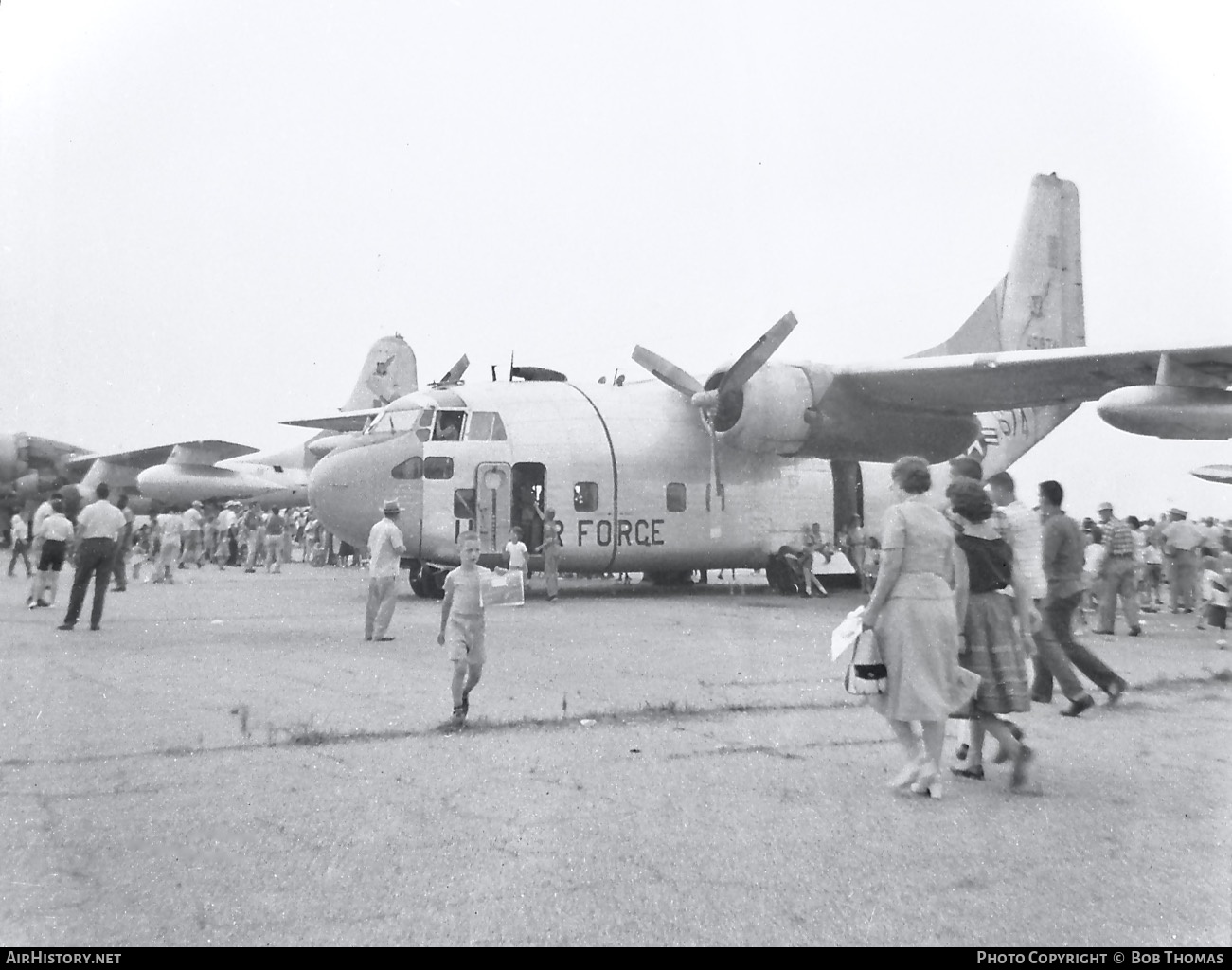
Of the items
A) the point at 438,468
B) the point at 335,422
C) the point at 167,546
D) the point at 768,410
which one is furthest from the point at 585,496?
the point at 335,422

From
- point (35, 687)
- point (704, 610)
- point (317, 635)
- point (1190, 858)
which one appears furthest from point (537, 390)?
point (1190, 858)

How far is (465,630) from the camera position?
6477 mm

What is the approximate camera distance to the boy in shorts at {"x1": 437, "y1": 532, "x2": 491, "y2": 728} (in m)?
6.39

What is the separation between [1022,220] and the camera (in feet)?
69.2

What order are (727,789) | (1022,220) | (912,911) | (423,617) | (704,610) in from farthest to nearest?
1. (1022,220)
2. (704,610)
3. (423,617)
4. (727,789)
5. (912,911)

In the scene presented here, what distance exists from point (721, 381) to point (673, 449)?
130cm

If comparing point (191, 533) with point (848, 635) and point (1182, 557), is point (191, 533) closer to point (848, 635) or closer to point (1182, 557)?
point (1182, 557)

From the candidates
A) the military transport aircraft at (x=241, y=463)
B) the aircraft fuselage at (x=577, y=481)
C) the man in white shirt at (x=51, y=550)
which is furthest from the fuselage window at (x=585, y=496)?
the military transport aircraft at (x=241, y=463)

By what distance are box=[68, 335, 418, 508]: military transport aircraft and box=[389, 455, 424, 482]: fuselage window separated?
43.5 feet

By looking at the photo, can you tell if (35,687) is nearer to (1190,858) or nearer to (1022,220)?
(1190,858)

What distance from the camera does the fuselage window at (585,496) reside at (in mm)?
15797

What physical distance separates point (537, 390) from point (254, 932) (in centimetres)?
1368

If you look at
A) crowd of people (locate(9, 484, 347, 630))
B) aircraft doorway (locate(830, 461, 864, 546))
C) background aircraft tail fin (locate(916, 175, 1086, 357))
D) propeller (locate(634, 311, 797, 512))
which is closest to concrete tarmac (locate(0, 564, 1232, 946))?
crowd of people (locate(9, 484, 347, 630))

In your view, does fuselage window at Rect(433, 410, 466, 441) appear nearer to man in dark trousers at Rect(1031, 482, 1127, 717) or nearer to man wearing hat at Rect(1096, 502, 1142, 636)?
man wearing hat at Rect(1096, 502, 1142, 636)
